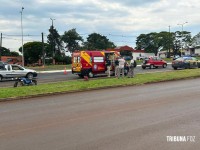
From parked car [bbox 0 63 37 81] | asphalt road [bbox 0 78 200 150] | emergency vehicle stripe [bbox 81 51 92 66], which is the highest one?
emergency vehicle stripe [bbox 81 51 92 66]

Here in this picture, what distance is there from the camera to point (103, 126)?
8359 millimetres

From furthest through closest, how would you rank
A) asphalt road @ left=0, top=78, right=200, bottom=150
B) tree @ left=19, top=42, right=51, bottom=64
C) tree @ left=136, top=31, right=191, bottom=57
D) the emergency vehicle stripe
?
tree @ left=136, top=31, right=191, bottom=57, tree @ left=19, top=42, right=51, bottom=64, the emergency vehicle stripe, asphalt road @ left=0, top=78, right=200, bottom=150

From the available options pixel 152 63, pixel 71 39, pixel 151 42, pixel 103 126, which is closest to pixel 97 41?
pixel 71 39

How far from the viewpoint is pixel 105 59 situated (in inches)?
1242

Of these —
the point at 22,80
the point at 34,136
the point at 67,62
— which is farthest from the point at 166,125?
the point at 67,62

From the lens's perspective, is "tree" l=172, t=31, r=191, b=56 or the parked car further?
"tree" l=172, t=31, r=191, b=56

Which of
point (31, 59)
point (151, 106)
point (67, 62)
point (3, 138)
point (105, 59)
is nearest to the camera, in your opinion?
point (3, 138)

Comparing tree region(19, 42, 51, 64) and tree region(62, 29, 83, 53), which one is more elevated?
tree region(62, 29, 83, 53)

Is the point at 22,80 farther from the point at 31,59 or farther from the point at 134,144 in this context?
the point at 31,59

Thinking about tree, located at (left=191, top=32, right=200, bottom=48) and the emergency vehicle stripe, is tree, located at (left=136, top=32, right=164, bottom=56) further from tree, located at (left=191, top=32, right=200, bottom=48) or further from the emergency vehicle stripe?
the emergency vehicle stripe

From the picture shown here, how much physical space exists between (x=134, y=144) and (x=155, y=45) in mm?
120296

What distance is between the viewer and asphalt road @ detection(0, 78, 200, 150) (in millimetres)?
6711

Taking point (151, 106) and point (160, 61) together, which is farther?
point (160, 61)

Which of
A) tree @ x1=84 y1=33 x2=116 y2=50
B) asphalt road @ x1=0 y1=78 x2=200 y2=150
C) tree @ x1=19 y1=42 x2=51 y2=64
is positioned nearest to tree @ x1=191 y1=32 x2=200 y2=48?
tree @ x1=84 y1=33 x2=116 y2=50
